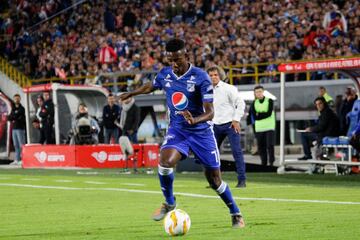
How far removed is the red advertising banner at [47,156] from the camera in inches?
1145

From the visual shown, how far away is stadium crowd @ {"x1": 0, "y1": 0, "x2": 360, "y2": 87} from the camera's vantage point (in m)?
33.3

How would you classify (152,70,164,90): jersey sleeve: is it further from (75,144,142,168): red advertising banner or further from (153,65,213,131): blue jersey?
(75,144,142,168): red advertising banner

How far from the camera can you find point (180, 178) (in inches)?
879

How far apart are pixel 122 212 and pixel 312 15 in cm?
2147

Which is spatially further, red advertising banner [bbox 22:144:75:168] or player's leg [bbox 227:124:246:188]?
red advertising banner [bbox 22:144:75:168]

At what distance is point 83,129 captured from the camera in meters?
29.8

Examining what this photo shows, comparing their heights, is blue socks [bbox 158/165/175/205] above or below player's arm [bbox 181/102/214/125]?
below

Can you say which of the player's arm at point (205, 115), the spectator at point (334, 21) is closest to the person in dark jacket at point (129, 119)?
the spectator at point (334, 21)

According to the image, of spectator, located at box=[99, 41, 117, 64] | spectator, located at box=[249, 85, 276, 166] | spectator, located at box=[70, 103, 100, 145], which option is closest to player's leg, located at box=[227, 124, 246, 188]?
spectator, located at box=[249, 85, 276, 166]

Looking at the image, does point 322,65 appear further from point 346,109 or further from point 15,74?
point 15,74

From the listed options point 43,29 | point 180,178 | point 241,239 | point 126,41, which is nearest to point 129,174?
point 180,178

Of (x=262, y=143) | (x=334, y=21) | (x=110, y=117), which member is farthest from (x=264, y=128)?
(x=334, y=21)

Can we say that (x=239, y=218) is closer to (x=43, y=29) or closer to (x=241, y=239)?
(x=241, y=239)

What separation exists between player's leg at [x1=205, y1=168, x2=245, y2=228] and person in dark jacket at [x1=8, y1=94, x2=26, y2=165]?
20.2 metres
